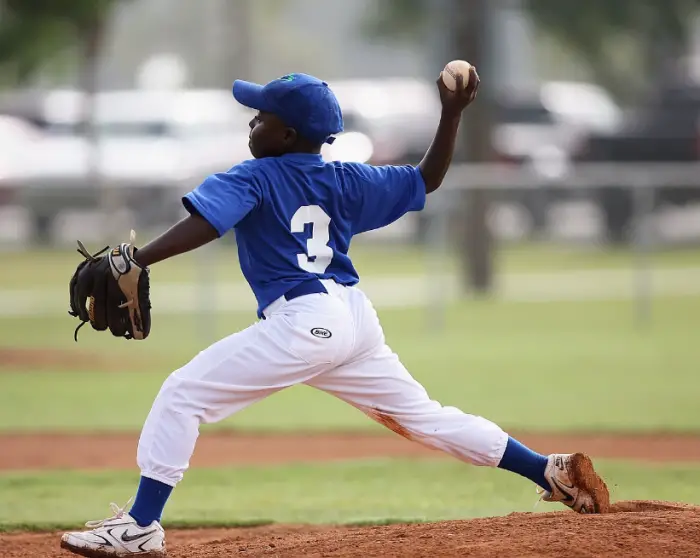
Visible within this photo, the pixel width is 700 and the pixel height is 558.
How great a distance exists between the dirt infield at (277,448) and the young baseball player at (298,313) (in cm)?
311

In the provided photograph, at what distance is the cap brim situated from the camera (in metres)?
5.04

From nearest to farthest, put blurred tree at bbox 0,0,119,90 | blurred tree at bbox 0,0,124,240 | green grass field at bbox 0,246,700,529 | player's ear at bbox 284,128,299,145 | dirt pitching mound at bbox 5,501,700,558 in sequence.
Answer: dirt pitching mound at bbox 5,501,700,558 → player's ear at bbox 284,128,299,145 → green grass field at bbox 0,246,700,529 → blurred tree at bbox 0,0,124,240 → blurred tree at bbox 0,0,119,90

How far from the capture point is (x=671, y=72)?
37.6 metres

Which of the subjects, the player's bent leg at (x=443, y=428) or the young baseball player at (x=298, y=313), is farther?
the player's bent leg at (x=443, y=428)

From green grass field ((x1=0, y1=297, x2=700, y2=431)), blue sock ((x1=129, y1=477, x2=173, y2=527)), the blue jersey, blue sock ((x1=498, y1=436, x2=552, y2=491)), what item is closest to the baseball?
the blue jersey

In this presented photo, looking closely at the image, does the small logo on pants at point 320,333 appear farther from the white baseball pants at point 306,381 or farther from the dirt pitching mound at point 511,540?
the dirt pitching mound at point 511,540

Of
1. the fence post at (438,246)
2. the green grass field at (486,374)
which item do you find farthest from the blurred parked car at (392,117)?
the green grass field at (486,374)

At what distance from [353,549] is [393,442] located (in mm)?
4555

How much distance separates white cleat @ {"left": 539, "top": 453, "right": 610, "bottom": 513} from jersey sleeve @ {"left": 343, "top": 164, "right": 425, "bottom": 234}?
1.15 m

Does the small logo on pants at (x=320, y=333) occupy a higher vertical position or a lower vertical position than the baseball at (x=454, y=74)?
lower

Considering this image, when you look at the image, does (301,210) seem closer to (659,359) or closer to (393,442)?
(393,442)

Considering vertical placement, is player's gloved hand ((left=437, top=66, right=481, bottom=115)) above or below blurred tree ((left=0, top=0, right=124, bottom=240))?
below

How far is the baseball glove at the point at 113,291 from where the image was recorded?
4.76 meters

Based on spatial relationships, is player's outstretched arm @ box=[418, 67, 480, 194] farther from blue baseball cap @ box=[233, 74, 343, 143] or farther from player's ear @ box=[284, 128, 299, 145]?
player's ear @ box=[284, 128, 299, 145]
